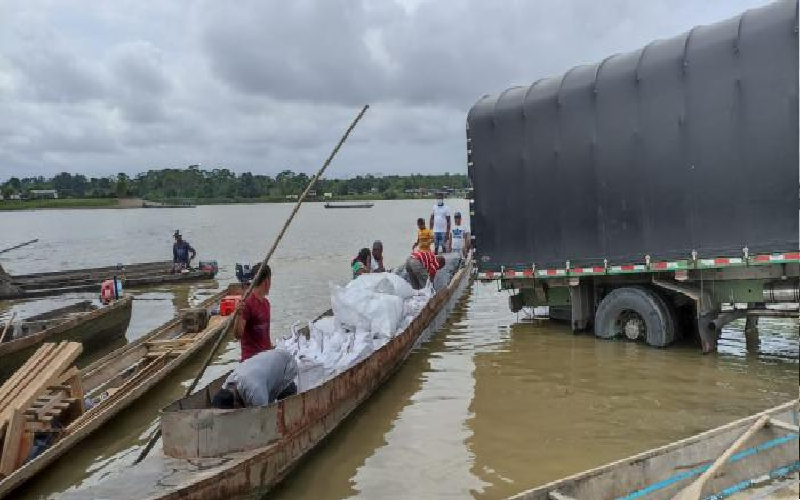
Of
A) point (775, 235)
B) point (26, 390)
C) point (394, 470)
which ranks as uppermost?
point (775, 235)

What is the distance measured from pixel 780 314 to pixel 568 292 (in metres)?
3.23

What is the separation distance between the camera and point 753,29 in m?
8.24

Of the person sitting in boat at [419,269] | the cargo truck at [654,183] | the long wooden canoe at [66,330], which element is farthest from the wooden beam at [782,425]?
the long wooden canoe at [66,330]

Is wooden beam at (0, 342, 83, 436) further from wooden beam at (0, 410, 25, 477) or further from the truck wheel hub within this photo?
the truck wheel hub

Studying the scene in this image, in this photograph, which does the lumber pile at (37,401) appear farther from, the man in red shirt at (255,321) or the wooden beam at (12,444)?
the man in red shirt at (255,321)

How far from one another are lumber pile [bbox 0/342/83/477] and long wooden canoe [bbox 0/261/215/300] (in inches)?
513

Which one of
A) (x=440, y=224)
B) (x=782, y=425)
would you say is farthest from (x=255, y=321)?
(x=440, y=224)

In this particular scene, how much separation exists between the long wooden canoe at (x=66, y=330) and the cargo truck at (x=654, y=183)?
698 cm

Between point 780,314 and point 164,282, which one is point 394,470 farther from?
point 164,282

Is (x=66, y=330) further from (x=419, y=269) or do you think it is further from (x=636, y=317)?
(x=636, y=317)

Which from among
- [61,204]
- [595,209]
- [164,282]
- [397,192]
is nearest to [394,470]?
[595,209]

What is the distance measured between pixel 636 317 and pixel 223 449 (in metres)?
7.05

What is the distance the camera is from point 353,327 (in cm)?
910

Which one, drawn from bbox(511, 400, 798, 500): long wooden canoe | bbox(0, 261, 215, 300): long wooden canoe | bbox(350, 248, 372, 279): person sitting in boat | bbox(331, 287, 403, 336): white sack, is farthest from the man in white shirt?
bbox(511, 400, 798, 500): long wooden canoe
